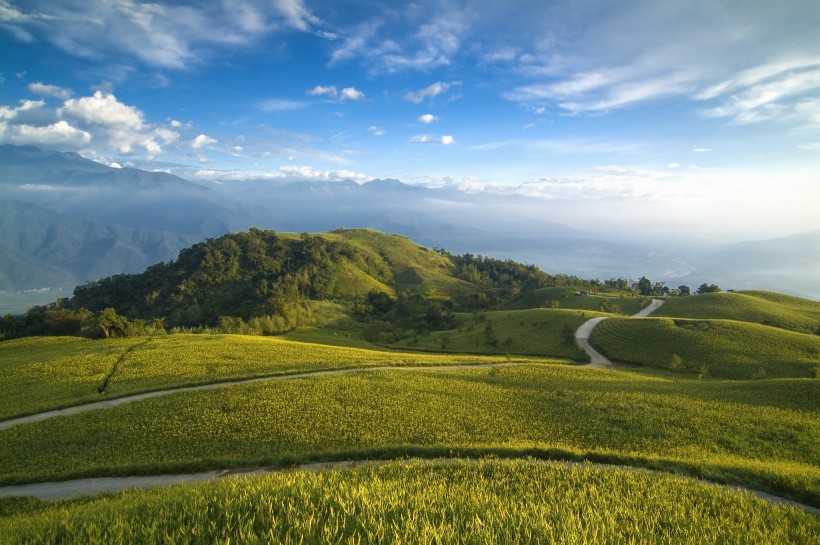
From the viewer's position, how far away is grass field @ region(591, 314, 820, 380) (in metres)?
46.4

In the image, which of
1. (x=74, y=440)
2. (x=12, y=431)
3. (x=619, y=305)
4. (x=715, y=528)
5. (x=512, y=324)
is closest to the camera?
(x=715, y=528)

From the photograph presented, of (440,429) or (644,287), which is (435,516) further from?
(644,287)

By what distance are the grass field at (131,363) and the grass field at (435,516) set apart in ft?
89.0

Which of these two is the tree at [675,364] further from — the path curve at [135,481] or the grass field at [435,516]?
the grass field at [435,516]

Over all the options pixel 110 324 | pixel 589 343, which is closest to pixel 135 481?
pixel 110 324

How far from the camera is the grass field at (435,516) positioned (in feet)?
24.5

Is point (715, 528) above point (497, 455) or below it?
above

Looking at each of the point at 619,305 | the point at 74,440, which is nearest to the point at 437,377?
the point at 74,440

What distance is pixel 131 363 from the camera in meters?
39.7

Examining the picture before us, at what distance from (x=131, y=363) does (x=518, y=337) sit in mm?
60072

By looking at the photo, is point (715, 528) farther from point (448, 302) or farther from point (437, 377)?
point (448, 302)

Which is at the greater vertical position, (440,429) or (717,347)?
(717,347)

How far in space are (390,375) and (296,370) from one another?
10084 mm

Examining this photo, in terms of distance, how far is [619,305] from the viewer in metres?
98.3
